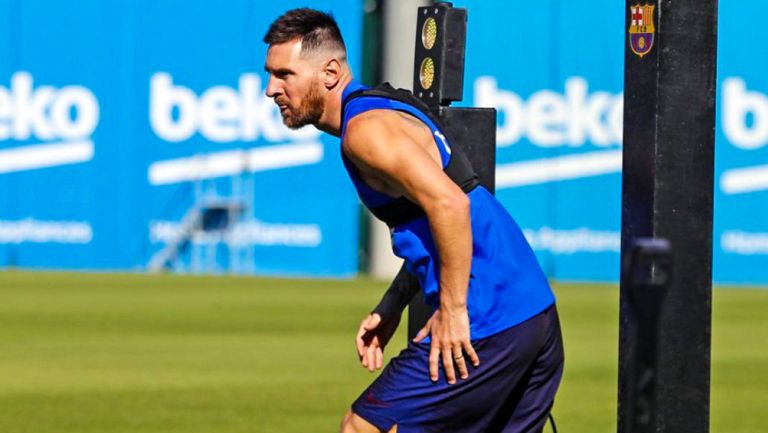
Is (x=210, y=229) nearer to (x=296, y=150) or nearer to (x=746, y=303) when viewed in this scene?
(x=296, y=150)

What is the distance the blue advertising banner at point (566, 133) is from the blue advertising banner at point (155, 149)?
9.04 ft

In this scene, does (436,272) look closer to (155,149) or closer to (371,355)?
(371,355)

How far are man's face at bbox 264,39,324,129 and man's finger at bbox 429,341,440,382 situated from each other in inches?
35.1

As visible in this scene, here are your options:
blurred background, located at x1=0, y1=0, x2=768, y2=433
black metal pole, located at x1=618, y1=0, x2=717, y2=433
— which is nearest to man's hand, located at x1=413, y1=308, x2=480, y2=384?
black metal pole, located at x1=618, y1=0, x2=717, y2=433

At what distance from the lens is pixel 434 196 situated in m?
5.83

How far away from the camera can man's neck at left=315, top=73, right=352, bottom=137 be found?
629 cm

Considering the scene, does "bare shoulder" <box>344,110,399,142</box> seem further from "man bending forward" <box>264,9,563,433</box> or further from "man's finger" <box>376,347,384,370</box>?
"man's finger" <box>376,347,384,370</box>

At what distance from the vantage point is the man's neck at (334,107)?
629 cm

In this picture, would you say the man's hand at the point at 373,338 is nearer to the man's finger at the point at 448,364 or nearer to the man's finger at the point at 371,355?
the man's finger at the point at 371,355

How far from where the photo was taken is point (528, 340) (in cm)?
617

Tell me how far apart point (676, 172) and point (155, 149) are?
81.7ft

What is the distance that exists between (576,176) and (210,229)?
6338 mm

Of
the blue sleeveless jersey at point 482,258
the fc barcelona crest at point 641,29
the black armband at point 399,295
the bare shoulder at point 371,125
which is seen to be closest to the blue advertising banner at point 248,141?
the black armband at point 399,295

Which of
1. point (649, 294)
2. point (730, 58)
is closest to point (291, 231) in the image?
point (730, 58)
